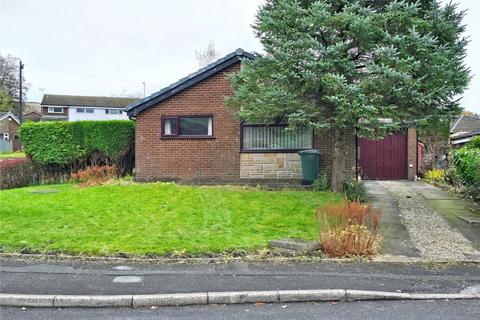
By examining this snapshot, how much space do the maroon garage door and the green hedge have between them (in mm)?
9450

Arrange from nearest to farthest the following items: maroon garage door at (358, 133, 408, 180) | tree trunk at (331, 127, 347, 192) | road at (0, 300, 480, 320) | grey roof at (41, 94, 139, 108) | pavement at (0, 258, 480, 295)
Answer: road at (0, 300, 480, 320), pavement at (0, 258, 480, 295), tree trunk at (331, 127, 347, 192), maroon garage door at (358, 133, 408, 180), grey roof at (41, 94, 139, 108)

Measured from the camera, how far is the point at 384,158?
1800 cm

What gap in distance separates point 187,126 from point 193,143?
25.4 inches

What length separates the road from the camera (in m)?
4.91

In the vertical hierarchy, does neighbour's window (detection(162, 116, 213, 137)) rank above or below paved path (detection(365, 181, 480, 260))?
above

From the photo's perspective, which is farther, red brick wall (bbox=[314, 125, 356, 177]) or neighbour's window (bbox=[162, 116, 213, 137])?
neighbour's window (bbox=[162, 116, 213, 137])

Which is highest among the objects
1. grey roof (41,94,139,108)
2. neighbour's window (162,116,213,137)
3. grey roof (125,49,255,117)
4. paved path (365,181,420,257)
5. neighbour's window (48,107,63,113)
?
grey roof (41,94,139,108)

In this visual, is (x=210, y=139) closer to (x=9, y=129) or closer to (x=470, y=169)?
(x=470, y=169)

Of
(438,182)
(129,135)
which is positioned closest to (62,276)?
(129,135)

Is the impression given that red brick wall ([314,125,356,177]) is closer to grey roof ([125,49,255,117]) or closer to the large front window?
the large front window

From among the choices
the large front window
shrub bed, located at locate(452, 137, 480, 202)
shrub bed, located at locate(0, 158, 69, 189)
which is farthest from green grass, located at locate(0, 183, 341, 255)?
shrub bed, located at locate(0, 158, 69, 189)

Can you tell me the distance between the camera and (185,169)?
14.6 m

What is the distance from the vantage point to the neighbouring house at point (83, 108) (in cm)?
6475

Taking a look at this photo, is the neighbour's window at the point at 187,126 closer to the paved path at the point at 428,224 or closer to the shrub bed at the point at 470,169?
the paved path at the point at 428,224
